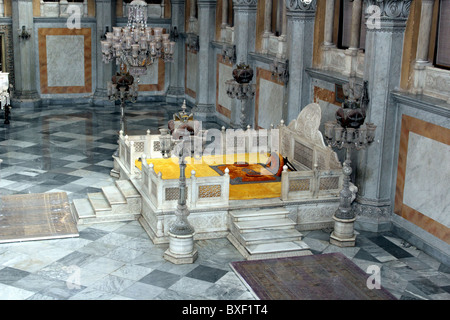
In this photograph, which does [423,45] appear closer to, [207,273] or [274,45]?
[207,273]

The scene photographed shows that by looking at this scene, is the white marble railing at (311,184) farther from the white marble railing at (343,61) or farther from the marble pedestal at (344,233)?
the white marble railing at (343,61)

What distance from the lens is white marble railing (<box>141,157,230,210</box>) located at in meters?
11.7

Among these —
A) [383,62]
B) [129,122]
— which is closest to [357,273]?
[383,62]

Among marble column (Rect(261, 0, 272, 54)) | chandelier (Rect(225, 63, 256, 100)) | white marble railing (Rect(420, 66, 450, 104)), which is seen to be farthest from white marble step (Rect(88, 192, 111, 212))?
marble column (Rect(261, 0, 272, 54))

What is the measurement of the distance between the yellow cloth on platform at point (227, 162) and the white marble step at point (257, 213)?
362mm

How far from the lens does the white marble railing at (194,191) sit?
1168 centimetres

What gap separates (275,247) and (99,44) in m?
14.5

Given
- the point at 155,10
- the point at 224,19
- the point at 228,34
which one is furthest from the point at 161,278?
the point at 155,10

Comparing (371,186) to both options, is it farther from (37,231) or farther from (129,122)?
(129,122)

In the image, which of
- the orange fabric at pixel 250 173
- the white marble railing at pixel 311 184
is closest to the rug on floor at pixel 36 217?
the orange fabric at pixel 250 173

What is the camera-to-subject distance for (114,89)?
15.1m

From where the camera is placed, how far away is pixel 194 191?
11805 millimetres

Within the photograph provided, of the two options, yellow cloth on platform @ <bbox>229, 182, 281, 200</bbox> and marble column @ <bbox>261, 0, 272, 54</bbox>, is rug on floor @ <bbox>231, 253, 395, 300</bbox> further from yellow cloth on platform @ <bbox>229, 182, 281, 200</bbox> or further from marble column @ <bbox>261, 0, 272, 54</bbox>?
marble column @ <bbox>261, 0, 272, 54</bbox>

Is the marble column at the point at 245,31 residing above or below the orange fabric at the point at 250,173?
above
